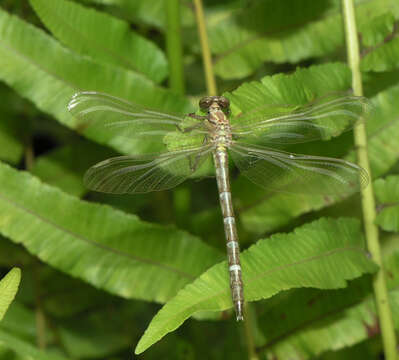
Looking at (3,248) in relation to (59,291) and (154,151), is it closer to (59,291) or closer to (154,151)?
(59,291)

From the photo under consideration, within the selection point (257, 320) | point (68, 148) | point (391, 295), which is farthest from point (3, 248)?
point (391, 295)

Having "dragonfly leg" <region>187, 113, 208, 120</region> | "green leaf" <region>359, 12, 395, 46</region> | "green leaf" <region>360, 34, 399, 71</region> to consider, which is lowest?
"dragonfly leg" <region>187, 113, 208, 120</region>

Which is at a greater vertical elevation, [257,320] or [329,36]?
[329,36]

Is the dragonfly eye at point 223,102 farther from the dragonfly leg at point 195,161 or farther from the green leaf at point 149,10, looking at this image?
the green leaf at point 149,10

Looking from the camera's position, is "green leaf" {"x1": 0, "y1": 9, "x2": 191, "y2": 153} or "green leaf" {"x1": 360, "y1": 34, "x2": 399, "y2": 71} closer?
"green leaf" {"x1": 360, "y1": 34, "x2": 399, "y2": 71}

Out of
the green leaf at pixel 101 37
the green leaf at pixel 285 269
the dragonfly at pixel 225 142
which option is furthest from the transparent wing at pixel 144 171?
the green leaf at pixel 285 269

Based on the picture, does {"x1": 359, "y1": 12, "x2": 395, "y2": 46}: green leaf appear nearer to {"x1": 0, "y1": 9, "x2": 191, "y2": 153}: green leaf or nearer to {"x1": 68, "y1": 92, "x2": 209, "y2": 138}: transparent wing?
{"x1": 68, "y1": 92, "x2": 209, "y2": 138}: transparent wing

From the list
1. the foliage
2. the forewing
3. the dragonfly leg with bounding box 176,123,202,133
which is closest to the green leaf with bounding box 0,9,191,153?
the foliage
